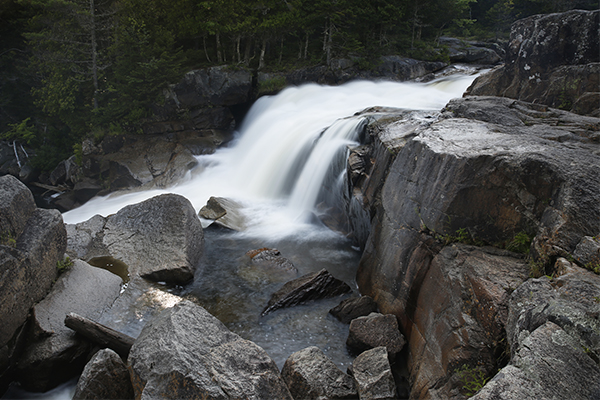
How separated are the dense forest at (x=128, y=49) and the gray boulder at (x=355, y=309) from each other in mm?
14526

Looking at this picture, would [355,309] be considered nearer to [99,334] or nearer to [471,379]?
[471,379]

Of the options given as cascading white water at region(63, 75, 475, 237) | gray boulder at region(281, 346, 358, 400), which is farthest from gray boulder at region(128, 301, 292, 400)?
cascading white water at region(63, 75, 475, 237)

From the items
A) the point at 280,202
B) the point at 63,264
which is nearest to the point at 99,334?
the point at 63,264

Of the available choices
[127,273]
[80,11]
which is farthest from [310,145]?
[80,11]

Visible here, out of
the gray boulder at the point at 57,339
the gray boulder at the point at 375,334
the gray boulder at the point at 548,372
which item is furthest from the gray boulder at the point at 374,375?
the gray boulder at the point at 57,339

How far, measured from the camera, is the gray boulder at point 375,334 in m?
5.01

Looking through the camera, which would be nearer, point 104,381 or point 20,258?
point 104,381

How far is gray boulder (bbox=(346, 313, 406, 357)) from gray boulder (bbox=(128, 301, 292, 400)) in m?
1.60

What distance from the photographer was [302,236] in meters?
9.13

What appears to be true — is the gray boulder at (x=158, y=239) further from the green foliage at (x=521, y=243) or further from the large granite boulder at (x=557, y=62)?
the large granite boulder at (x=557, y=62)

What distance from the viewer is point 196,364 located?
3697mm

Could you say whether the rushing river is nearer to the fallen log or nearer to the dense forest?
the fallen log

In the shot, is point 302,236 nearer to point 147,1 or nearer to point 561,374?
point 561,374

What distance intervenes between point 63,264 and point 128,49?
13129mm
